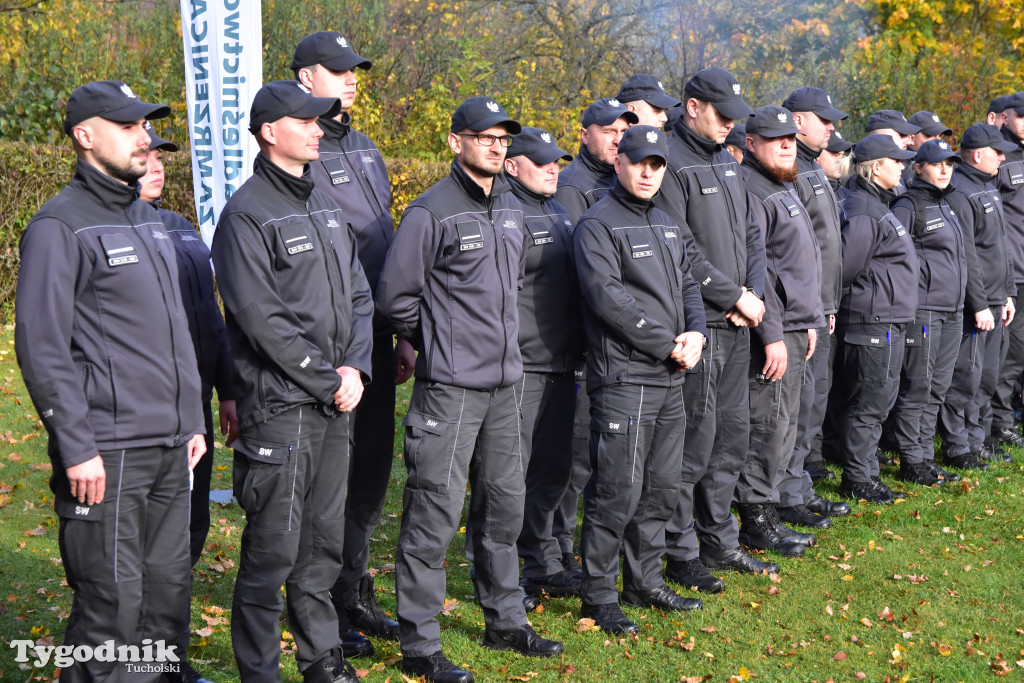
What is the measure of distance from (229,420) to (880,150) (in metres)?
5.48

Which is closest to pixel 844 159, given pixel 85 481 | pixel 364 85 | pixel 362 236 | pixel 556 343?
pixel 556 343

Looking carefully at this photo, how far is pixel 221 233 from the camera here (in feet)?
14.5

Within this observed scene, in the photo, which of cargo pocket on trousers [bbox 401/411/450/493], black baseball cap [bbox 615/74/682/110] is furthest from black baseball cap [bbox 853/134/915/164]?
cargo pocket on trousers [bbox 401/411/450/493]

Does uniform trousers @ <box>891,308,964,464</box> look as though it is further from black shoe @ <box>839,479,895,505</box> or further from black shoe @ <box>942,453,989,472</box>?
black shoe @ <box>839,479,895,505</box>

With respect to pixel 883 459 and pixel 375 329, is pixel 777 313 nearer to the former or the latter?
pixel 375 329

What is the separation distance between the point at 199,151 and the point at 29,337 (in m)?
3.44

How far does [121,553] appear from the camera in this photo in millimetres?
4031

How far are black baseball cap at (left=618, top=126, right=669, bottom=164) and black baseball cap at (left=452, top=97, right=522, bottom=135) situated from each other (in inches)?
29.5

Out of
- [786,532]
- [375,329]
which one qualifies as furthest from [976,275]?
[375,329]

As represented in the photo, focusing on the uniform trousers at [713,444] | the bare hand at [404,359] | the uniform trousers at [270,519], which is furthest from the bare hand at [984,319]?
the uniform trousers at [270,519]

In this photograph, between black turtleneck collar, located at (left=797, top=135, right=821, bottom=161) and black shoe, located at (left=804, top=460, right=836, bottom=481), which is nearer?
black turtleneck collar, located at (left=797, top=135, right=821, bottom=161)

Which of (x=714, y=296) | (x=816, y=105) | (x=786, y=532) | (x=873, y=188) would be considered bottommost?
(x=786, y=532)

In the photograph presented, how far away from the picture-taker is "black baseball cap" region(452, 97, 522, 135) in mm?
5070

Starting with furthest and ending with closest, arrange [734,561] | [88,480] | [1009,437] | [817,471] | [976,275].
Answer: [1009,437]
[976,275]
[817,471]
[734,561]
[88,480]
